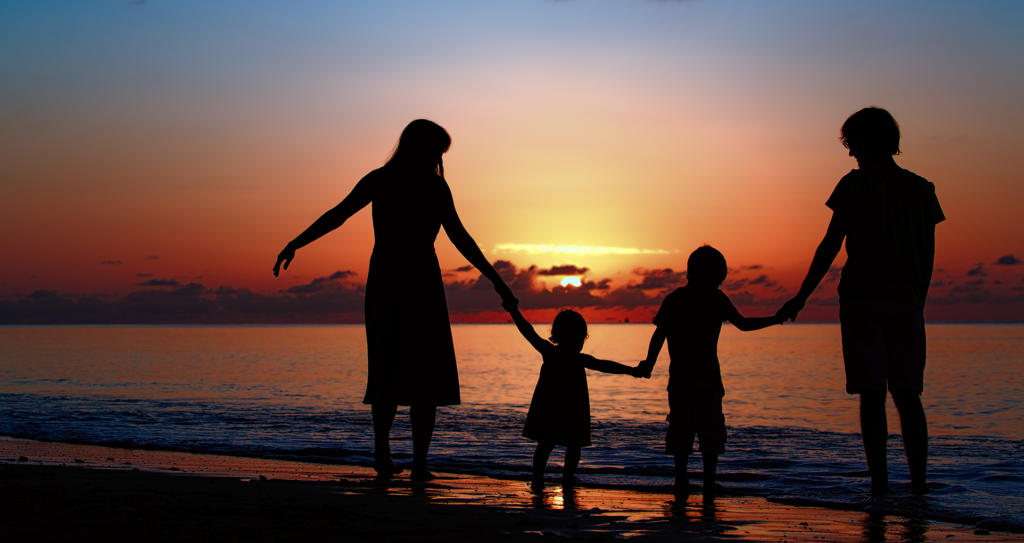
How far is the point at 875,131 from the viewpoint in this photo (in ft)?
13.9

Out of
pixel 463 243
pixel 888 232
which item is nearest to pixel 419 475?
pixel 463 243

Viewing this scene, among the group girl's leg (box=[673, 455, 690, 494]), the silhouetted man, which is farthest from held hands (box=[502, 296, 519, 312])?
the silhouetted man

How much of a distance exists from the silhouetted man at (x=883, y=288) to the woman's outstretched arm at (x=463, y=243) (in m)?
1.79

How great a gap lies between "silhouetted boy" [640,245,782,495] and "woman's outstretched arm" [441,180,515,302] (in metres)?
0.96

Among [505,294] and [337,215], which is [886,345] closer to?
[505,294]

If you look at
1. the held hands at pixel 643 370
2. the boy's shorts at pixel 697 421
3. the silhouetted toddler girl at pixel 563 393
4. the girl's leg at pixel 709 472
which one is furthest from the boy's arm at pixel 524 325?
the girl's leg at pixel 709 472

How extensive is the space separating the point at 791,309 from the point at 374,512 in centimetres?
261

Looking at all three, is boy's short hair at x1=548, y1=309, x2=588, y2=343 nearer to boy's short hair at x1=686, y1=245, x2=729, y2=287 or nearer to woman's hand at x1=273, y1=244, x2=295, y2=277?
boy's short hair at x1=686, y1=245, x2=729, y2=287

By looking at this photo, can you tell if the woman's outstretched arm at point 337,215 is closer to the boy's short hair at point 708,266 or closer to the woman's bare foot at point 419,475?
the woman's bare foot at point 419,475

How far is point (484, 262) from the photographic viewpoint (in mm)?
4504

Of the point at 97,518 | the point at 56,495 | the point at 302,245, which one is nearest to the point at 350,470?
the point at 302,245

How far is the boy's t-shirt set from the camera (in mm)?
4215

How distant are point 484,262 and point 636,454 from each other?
3.11m

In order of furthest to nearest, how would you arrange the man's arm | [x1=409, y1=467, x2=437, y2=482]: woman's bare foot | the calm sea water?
the calm sea water < [x1=409, y1=467, x2=437, y2=482]: woman's bare foot < the man's arm
